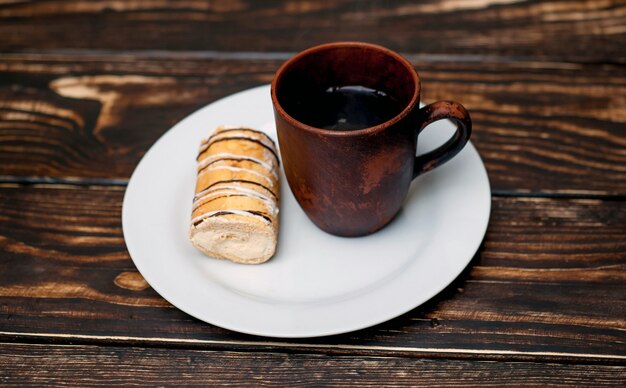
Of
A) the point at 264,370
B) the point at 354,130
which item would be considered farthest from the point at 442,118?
the point at 264,370

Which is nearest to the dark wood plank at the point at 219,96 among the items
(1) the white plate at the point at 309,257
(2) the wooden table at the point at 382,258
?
(2) the wooden table at the point at 382,258

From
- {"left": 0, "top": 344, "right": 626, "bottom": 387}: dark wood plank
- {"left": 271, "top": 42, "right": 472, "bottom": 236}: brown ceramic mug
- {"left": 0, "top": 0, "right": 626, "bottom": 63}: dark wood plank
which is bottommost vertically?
{"left": 0, "top": 344, "right": 626, "bottom": 387}: dark wood plank

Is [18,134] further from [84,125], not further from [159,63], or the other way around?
[159,63]

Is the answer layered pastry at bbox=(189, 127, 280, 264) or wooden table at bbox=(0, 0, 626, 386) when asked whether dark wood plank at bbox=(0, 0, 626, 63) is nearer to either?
wooden table at bbox=(0, 0, 626, 386)

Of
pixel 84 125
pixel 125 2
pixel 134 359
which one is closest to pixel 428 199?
pixel 134 359

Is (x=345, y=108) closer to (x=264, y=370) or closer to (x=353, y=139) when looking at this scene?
(x=353, y=139)

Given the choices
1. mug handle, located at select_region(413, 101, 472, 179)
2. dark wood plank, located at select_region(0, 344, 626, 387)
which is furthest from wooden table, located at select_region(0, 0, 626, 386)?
mug handle, located at select_region(413, 101, 472, 179)

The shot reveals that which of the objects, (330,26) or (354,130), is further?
(330,26)
